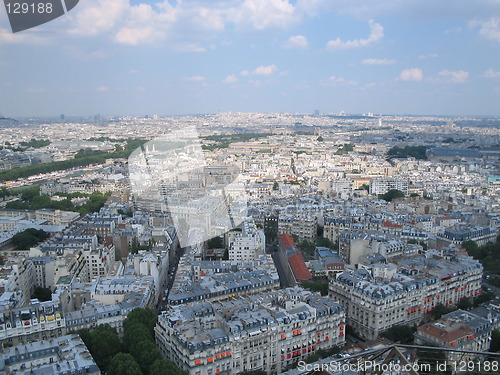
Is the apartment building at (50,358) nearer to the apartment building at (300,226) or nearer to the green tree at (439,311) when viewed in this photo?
the green tree at (439,311)

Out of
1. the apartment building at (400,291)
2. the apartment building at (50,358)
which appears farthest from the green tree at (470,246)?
the apartment building at (50,358)

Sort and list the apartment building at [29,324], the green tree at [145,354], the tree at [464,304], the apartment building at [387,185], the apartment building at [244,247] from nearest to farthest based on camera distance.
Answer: the green tree at [145,354] < the apartment building at [29,324] < the tree at [464,304] < the apartment building at [244,247] < the apartment building at [387,185]

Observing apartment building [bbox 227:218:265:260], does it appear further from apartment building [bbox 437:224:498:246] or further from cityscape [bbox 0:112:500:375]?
apartment building [bbox 437:224:498:246]

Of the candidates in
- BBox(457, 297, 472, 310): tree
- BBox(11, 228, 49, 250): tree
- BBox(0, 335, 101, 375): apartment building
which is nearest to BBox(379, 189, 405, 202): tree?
BBox(457, 297, 472, 310): tree

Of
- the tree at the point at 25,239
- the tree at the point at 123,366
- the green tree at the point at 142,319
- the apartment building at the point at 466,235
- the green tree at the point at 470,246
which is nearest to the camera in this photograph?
the tree at the point at 123,366

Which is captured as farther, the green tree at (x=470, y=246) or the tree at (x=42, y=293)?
the green tree at (x=470, y=246)

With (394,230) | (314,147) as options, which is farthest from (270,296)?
(314,147)

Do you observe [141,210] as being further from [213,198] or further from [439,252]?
[439,252]
